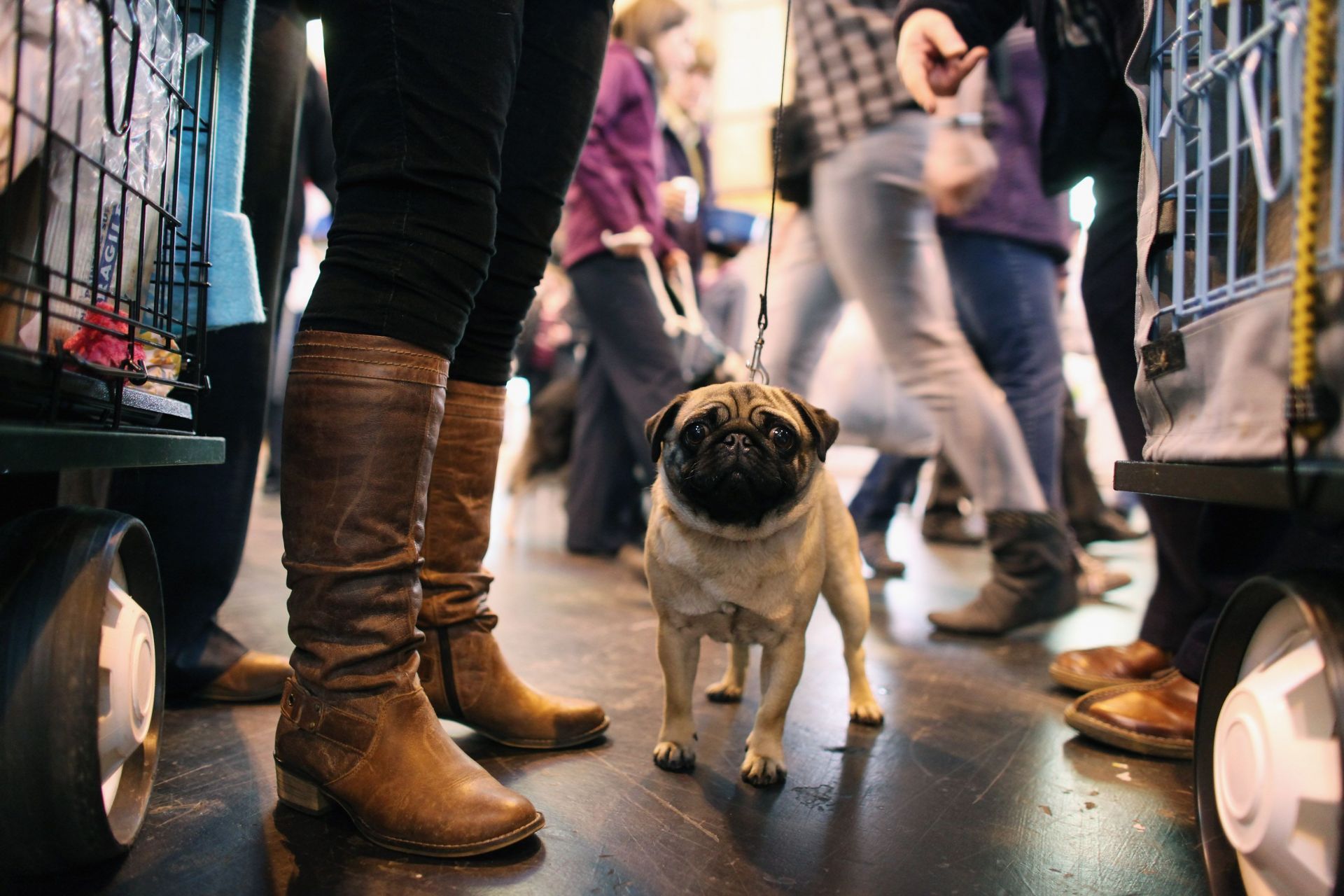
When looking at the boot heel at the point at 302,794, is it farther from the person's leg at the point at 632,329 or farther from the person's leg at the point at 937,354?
the person's leg at the point at 632,329

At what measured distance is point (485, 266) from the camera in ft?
3.58

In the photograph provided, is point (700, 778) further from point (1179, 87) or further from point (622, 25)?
point (622, 25)

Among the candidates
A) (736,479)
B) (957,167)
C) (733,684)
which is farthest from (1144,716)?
(957,167)

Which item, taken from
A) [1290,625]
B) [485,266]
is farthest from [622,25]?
[1290,625]

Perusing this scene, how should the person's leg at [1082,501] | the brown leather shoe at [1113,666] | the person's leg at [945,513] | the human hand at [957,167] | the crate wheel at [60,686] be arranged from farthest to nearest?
the person's leg at [945,513], the person's leg at [1082,501], the human hand at [957,167], the brown leather shoe at [1113,666], the crate wheel at [60,686]

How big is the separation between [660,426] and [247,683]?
879 mm

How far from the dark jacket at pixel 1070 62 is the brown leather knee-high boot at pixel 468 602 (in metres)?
1.19

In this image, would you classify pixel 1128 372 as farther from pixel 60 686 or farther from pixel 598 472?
pixel 598 472

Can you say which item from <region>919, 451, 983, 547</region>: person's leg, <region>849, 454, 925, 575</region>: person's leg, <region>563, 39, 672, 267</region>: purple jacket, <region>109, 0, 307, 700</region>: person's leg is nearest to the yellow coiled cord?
<region>109, 0, 307, 700</region>: person's leg

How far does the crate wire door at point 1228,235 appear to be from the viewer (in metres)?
0.70

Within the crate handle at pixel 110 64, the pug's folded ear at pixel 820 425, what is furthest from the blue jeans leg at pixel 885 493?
the crate handle at pixel 110 64

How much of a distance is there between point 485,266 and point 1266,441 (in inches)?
34.1

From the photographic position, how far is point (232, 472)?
1501mm

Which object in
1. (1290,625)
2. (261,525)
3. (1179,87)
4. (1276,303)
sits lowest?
(261,525)
